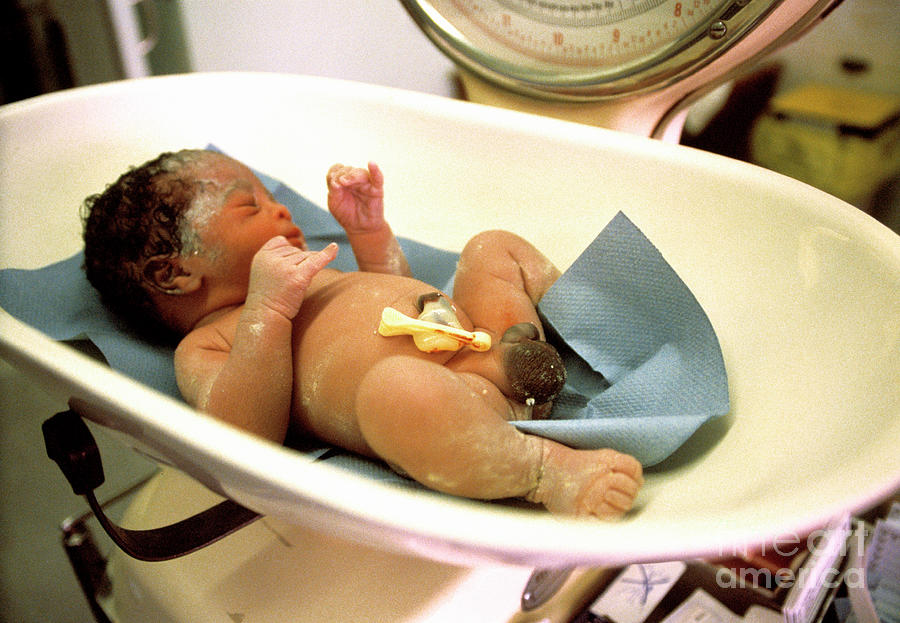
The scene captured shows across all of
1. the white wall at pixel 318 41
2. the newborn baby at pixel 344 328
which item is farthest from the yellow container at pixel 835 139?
the newborn baby at pixel 344 328

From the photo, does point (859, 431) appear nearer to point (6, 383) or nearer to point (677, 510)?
point (677, 510)

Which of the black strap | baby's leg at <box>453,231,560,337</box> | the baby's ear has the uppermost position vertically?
the baby's ear

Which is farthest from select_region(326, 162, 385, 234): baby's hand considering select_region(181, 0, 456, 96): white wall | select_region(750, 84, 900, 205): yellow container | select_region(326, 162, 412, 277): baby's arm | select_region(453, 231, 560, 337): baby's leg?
select_region(750, 84, 900, 205): yellow container

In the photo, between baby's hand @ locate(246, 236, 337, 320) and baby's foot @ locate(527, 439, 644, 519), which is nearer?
baby's foot @ locate(527, 439, 644, 519)

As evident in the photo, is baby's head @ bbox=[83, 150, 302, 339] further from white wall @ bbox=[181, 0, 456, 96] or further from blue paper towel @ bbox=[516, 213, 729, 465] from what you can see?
Result: white wall @ bbox=[181, 0, 456, 96]

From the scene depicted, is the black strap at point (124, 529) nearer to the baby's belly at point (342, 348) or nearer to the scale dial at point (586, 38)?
the baby's belly at point (342, 348)

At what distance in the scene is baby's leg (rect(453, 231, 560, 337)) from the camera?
636 millimetres

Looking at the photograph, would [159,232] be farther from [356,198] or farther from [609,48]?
[609,48]

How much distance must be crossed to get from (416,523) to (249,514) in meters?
0.27

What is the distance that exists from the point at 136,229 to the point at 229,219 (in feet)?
0.29

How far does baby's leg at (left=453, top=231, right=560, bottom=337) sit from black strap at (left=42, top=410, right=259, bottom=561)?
278 mm

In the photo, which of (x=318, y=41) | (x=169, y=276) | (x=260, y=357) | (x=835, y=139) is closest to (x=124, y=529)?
(x=260, y=357)

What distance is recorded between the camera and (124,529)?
50 centimetres

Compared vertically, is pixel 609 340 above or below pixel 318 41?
below
